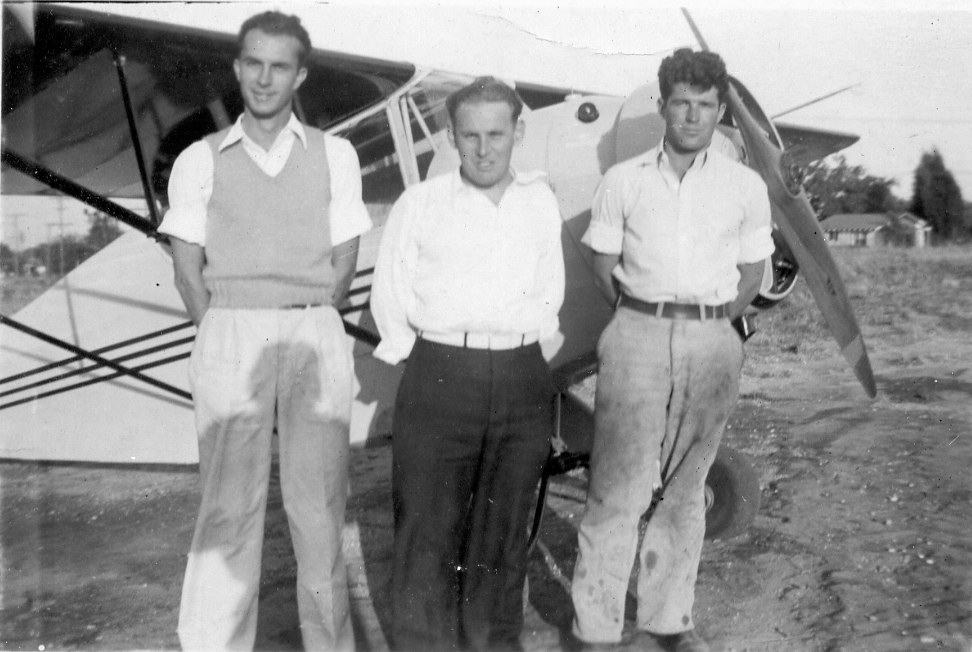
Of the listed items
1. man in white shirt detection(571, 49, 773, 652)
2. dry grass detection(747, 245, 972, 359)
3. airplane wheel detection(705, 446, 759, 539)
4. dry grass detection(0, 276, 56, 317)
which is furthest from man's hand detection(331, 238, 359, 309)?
dry grass detection(0, 276, 56, 317)

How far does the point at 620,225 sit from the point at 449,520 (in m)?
1.12

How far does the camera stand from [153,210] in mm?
3807

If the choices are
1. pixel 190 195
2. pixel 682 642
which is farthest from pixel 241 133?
pixel 682 642

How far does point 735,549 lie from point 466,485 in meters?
2.07

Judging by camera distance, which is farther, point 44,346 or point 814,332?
point 814,332

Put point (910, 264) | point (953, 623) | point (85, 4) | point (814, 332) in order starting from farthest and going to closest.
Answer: point (910, 264)
point (814, 332)
point (85, 4)
point (953, 623)

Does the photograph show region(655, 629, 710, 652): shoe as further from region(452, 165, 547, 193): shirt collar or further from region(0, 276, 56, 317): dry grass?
region(0, 276, 56, 317): dry grass

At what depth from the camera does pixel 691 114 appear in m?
2.55

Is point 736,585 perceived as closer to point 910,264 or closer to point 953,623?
point 953,623

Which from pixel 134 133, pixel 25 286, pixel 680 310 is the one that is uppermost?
pixel 134 133

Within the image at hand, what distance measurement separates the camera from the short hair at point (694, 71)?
8.27 feet

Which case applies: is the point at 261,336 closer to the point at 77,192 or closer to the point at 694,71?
the point at 694,71

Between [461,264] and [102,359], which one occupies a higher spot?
[461,264]

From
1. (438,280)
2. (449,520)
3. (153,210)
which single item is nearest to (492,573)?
(449,520)
